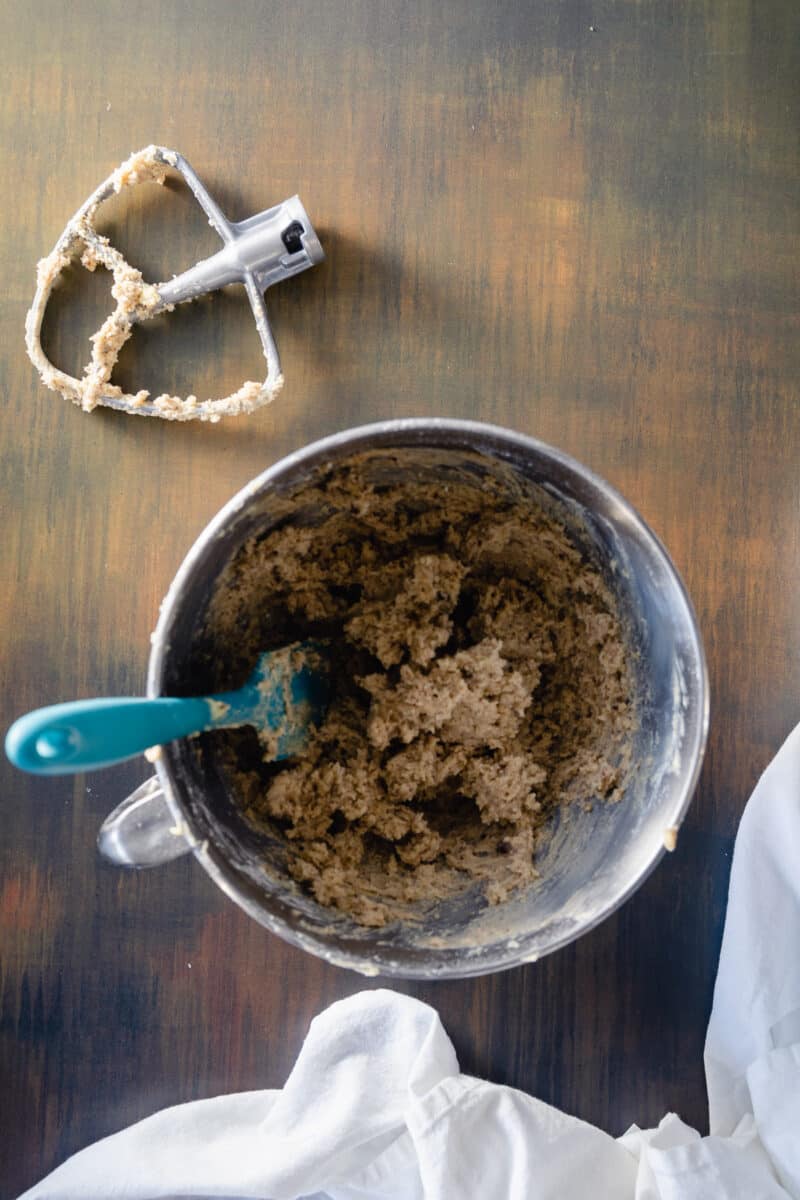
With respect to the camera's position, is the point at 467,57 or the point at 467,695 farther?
the point at 467,57

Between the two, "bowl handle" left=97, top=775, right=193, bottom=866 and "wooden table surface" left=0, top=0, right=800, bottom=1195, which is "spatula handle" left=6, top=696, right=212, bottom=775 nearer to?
"bowl handle" left=97, top=775, right=193, bottom=866

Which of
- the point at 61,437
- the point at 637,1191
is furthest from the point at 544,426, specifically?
the point at 637,1191

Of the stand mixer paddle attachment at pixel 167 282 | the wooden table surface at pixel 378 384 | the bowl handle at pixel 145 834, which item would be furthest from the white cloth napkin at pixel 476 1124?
the stand mixer paddle attachment at pixel 167 282

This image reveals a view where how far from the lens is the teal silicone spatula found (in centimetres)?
65

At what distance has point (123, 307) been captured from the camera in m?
1.01

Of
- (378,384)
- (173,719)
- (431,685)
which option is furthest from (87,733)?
(378,384)

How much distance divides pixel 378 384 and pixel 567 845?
467 mm

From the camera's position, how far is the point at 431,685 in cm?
93

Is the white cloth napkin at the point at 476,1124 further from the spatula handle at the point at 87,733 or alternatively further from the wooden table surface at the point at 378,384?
the spatula handle at the point at 87,733

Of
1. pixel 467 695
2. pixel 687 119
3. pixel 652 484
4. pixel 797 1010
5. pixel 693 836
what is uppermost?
pixel 687 119

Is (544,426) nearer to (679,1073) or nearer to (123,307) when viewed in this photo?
(123,307)

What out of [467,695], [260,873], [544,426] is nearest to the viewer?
[260,873]

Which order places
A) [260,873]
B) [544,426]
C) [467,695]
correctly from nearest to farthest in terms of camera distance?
1. [260,873]
2. [467,695]
3. [544,426]

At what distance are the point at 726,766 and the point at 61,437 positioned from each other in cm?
73
